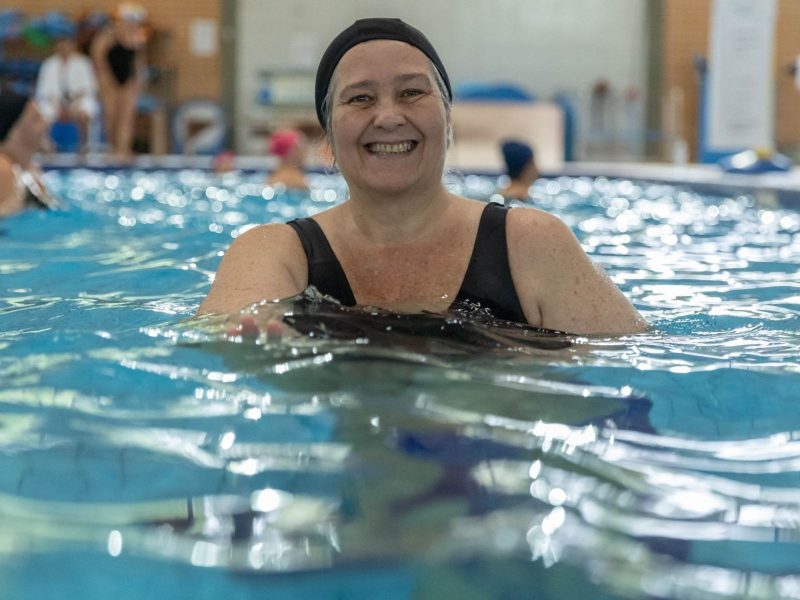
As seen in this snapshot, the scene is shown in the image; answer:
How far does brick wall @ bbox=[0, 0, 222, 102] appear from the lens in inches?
623

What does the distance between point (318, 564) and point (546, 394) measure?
741 millimetres

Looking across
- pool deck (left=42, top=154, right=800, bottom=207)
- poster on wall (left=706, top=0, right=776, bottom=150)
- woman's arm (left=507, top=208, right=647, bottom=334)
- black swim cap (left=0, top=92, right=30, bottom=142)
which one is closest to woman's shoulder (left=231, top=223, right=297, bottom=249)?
woman's arm (left=507, top=208, right=647, bottom=334)

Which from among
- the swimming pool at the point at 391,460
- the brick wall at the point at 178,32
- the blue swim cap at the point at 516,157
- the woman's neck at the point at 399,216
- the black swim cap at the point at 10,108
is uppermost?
the brick wall at the point at 178,32

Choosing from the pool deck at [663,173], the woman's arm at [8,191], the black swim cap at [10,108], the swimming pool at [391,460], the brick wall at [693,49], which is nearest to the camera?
the swimming pool at [391,460]

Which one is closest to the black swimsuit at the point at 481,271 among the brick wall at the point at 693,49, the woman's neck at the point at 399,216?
the woman's neck at the point at 399,216

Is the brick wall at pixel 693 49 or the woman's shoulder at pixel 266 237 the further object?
the brick wall at pixel 693 49

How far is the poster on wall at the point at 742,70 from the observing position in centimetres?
874

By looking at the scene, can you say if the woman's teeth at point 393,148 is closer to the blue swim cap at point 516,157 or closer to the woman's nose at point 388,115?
the woman's nose at point 388,115

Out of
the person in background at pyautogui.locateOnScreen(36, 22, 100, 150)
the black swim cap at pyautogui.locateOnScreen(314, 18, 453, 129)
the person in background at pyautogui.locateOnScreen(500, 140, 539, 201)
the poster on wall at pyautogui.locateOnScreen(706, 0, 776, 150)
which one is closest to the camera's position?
the black swim cap at pyautogui.locateOnScreen(314, 18, 453, 129)

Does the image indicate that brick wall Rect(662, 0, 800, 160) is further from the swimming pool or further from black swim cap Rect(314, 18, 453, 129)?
black swim cap Rect(314, 18, 453, 129)

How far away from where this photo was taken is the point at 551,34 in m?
16.4

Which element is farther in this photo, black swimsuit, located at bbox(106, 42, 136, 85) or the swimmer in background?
black swimsuit, located at bbox(106, 42, 136, 85)

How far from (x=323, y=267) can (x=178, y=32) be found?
46.7ft

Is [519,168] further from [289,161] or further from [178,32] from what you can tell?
[178,32]
